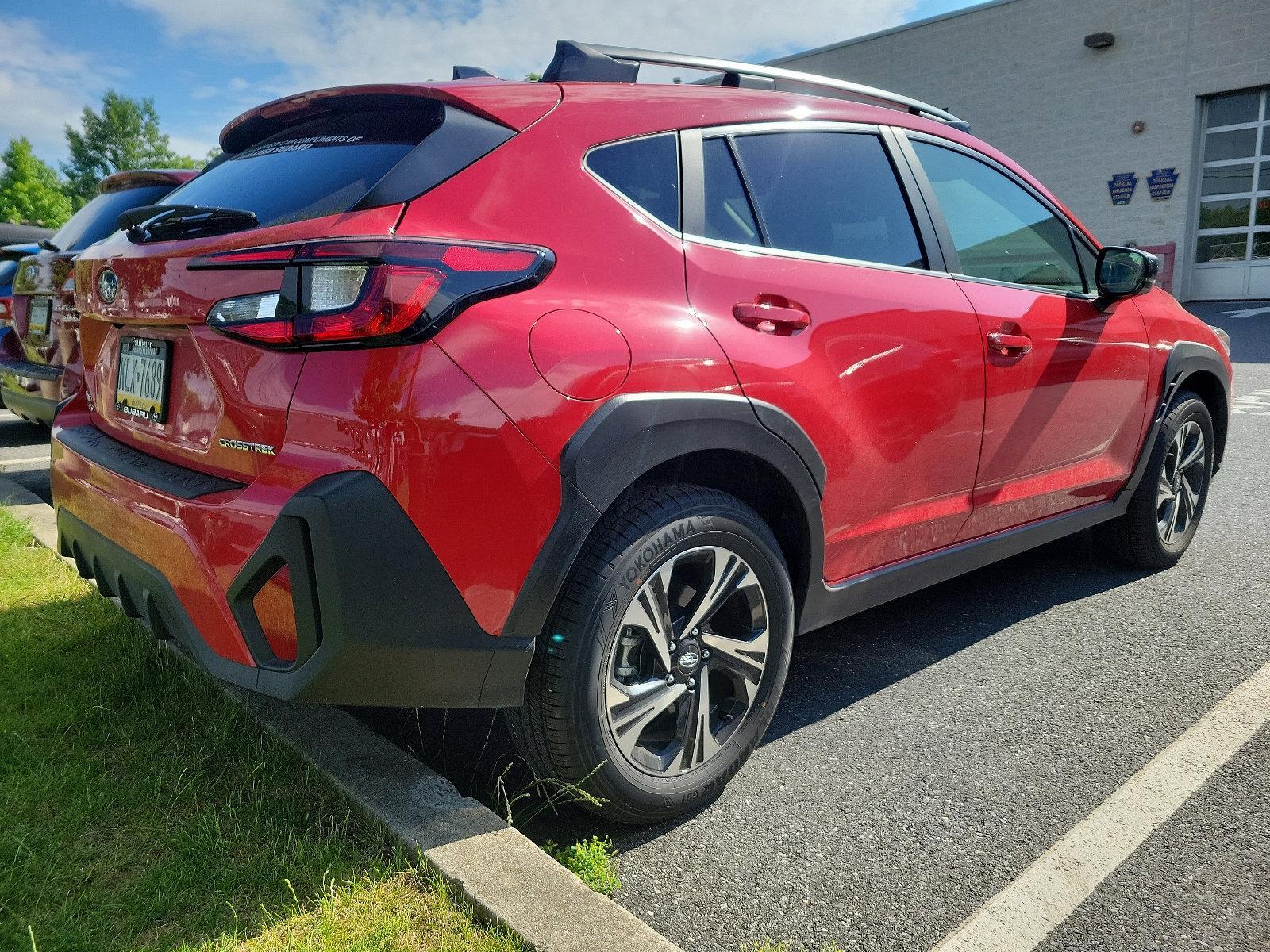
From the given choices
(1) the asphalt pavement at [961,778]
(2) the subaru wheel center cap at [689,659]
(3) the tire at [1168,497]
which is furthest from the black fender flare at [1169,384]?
(2) the subaru wheel center cap at [689,659]

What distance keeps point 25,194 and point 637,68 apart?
85598mm

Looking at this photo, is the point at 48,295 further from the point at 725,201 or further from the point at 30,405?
the point at 725,201

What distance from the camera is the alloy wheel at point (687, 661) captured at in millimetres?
2211

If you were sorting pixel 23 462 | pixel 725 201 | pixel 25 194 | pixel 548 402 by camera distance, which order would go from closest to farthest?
pixel 548 402 < pixel 725 201 < pixel 23 462 < pixel 25 194

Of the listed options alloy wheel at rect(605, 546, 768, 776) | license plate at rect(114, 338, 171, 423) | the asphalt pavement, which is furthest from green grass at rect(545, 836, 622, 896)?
license plate at rect(114, 338, 171, 423)

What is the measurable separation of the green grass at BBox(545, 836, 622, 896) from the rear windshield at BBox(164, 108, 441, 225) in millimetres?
1446

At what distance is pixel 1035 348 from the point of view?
325cm

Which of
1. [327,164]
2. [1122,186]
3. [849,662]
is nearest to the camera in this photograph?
[327,164]

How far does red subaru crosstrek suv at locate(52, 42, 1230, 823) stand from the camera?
188 cm

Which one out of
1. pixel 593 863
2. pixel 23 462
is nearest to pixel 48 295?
pixel 23 462

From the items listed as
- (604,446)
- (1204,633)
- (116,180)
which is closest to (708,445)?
(604,446)

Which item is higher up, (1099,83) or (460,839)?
(1099,83)

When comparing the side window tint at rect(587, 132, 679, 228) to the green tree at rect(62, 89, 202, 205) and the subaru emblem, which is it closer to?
the subaru emblem

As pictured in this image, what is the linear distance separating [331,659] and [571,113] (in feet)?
4.22
